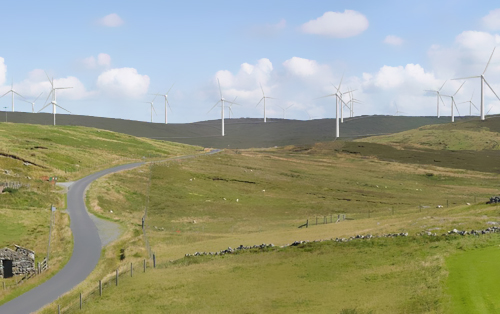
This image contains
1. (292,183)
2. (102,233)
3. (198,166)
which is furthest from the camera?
(198,166)

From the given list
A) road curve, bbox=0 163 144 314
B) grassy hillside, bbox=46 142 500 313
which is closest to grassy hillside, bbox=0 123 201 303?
road curve, bbox=0 163 144 314

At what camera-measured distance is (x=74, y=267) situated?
178 feet

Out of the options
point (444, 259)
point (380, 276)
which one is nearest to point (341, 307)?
point (380, 276)

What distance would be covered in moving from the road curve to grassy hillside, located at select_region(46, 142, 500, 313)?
281cm

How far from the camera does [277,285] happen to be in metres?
38.8

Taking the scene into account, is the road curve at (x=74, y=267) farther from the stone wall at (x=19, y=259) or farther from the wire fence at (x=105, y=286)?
the stone wall at (x=19, y=259)

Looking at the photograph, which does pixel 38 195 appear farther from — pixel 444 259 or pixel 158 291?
pixel 444 259

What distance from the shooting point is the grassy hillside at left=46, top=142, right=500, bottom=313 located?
114ft

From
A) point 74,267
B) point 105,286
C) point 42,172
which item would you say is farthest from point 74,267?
point 42,172

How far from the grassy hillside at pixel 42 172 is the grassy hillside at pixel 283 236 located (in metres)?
8.08

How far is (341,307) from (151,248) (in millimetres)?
36336

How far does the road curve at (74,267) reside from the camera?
44119mm

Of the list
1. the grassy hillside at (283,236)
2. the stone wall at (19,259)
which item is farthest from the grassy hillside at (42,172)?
the grassy hillside at (283,236)

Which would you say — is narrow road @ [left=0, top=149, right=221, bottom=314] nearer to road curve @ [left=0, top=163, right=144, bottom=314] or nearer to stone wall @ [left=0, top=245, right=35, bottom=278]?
road curve @ [left=0, top=163, right=144, bottom=314]
